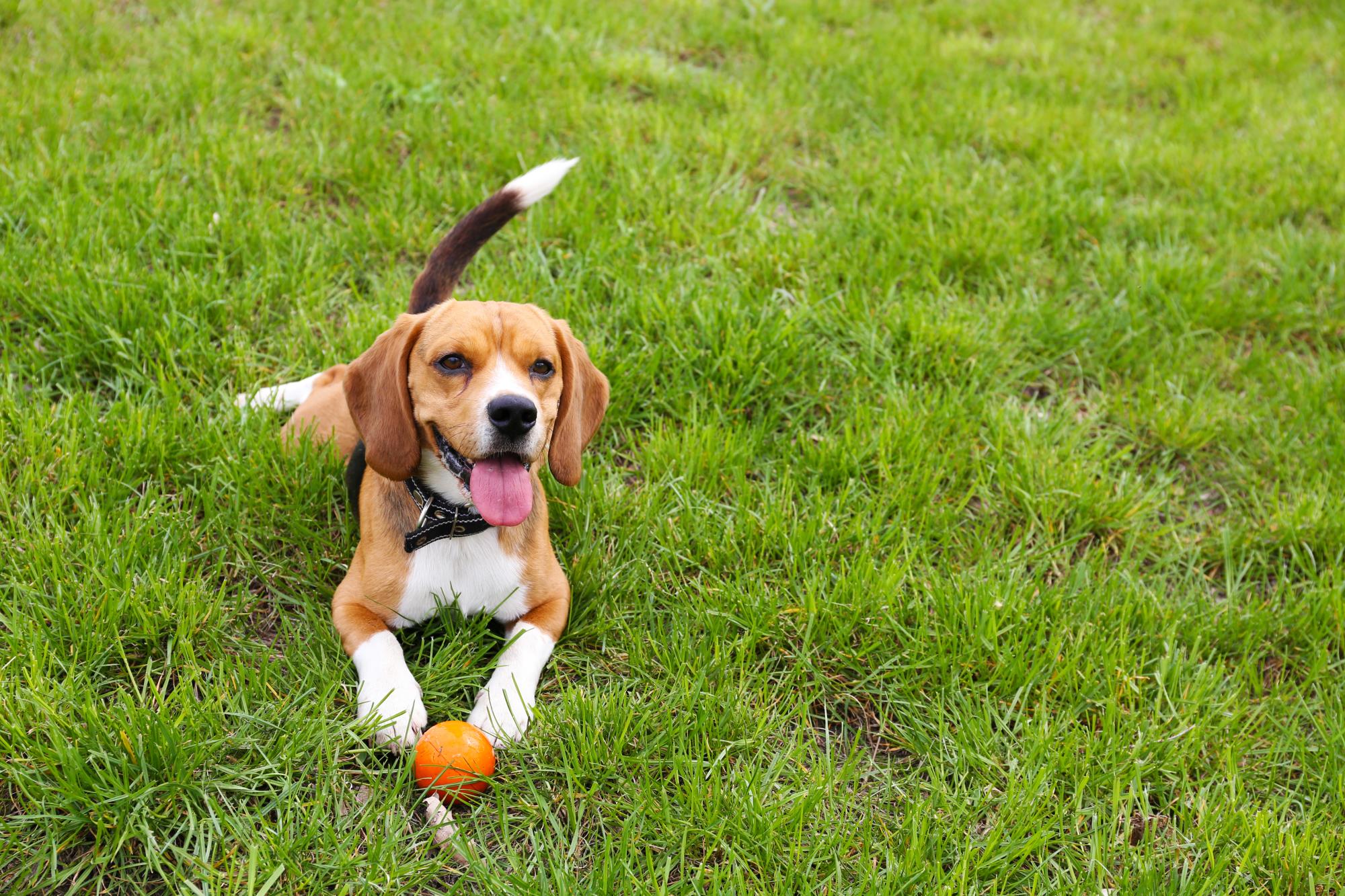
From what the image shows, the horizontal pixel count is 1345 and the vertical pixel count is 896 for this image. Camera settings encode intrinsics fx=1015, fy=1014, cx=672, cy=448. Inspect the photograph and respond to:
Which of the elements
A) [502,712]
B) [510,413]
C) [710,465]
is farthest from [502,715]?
[710,465]

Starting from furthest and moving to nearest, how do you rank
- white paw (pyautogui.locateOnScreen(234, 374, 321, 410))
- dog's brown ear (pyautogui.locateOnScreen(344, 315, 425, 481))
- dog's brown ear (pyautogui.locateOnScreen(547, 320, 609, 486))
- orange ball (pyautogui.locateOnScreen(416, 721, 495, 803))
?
1. white paw (pyautogui.locateOnScreen(234, 374, 321, 410))
2. dog's brown ear (pyautogui.locateOnScreen(547, 320, 609, 486))
3. dog's brown ear (pyautogui.locateOnScreen(344, 315, 425, 481))
4. orange ball (pyautogui.locateOnScreen(416, 721, 495, 803))

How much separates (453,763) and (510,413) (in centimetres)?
101

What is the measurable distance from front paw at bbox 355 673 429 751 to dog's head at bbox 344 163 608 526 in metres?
0.56

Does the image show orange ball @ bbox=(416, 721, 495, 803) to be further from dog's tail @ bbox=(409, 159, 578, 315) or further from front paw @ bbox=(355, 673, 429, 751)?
dog's tail @ bbox=(409, 159, 578, 315)

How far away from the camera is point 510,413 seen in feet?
9.84

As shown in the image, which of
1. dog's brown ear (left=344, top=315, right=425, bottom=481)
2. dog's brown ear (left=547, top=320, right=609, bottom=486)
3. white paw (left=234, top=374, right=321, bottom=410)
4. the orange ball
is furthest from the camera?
white paw (left=234, top=374, right=321, bottom=410)

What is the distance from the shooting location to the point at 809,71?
23.7 ft

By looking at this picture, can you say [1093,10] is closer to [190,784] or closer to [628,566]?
[628,566]

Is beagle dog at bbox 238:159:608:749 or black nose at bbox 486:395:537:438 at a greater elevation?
black nose at bbox 486:395:537:438

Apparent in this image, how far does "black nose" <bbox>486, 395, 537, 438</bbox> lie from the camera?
299 cm

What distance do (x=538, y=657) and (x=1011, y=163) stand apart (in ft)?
15.5

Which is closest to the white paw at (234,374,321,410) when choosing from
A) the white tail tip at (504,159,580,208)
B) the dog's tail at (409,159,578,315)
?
the dog's tail at (409,159,578,315)

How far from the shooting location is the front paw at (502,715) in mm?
3029

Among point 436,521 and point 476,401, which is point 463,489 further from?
point 476,401
